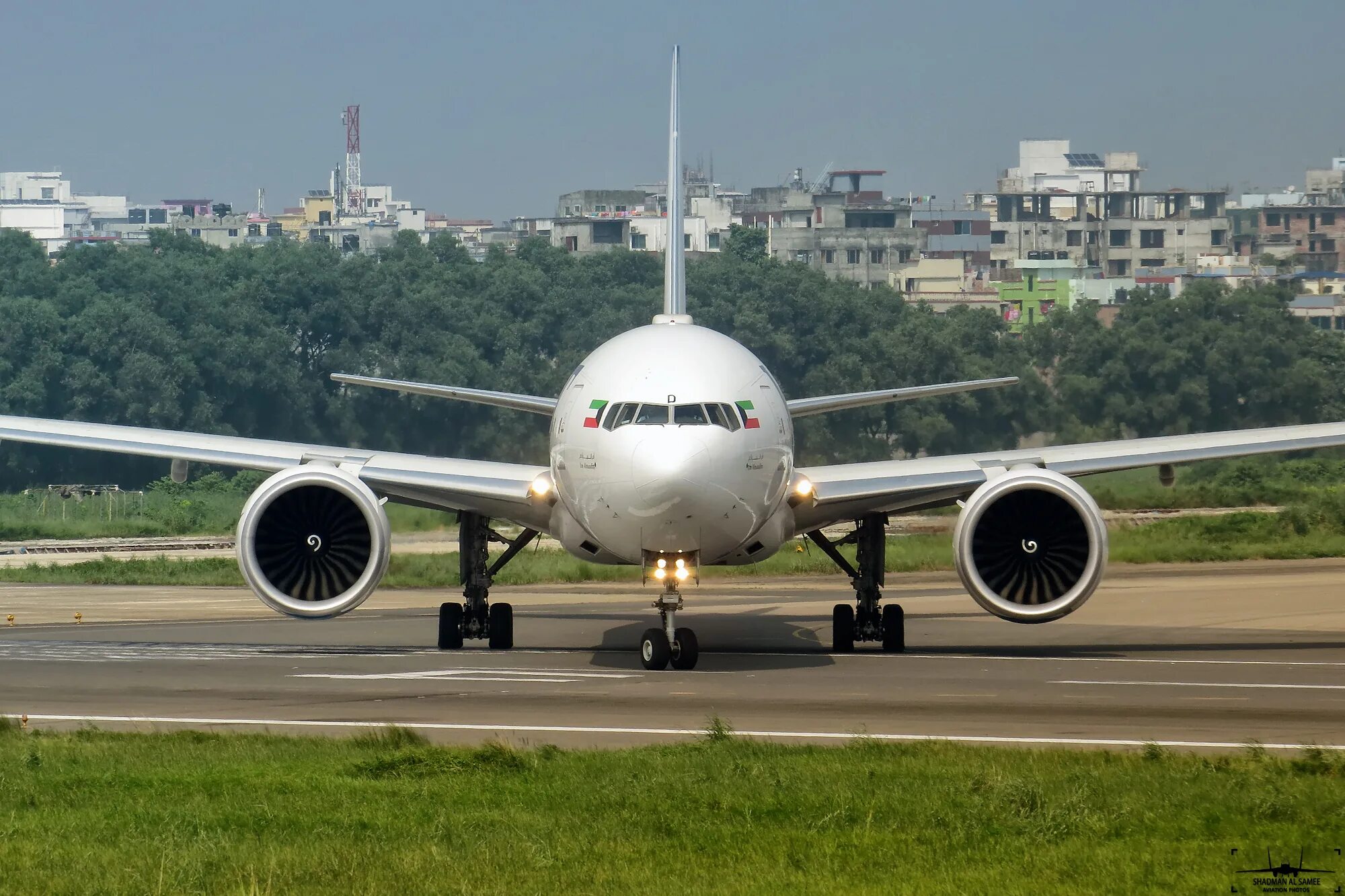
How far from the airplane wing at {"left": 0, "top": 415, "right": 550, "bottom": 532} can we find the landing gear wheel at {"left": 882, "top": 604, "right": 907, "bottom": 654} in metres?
4.78

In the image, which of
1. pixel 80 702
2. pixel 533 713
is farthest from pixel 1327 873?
pixel 80 702

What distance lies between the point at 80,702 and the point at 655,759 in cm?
827

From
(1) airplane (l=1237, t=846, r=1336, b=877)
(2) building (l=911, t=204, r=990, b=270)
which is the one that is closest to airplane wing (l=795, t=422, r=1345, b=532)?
(1) airplane (l=1237, t=846, r=1336, b=877)

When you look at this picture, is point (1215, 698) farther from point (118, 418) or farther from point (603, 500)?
point (118, 418)

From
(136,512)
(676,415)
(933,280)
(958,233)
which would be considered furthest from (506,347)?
(958,233)

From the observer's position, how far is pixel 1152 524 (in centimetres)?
4822

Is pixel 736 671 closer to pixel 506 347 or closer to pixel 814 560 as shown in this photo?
pixel 814 560

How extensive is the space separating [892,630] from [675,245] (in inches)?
259

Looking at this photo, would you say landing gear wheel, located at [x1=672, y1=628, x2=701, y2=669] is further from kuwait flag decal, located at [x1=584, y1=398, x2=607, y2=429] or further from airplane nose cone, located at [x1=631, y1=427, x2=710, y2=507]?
kuwait flag decal, located at [x1=584, y1=398, x2=607, y2=429]

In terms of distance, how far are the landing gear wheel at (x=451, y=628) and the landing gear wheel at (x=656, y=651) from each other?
14.6 feet

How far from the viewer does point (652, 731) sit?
696 inches

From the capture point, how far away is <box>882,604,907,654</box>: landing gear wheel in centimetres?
2648

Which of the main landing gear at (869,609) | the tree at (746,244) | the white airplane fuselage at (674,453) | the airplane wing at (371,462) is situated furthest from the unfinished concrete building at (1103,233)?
the white airplane fuselage at (674,453)

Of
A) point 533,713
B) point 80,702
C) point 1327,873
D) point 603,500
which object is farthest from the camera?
point 603,500
